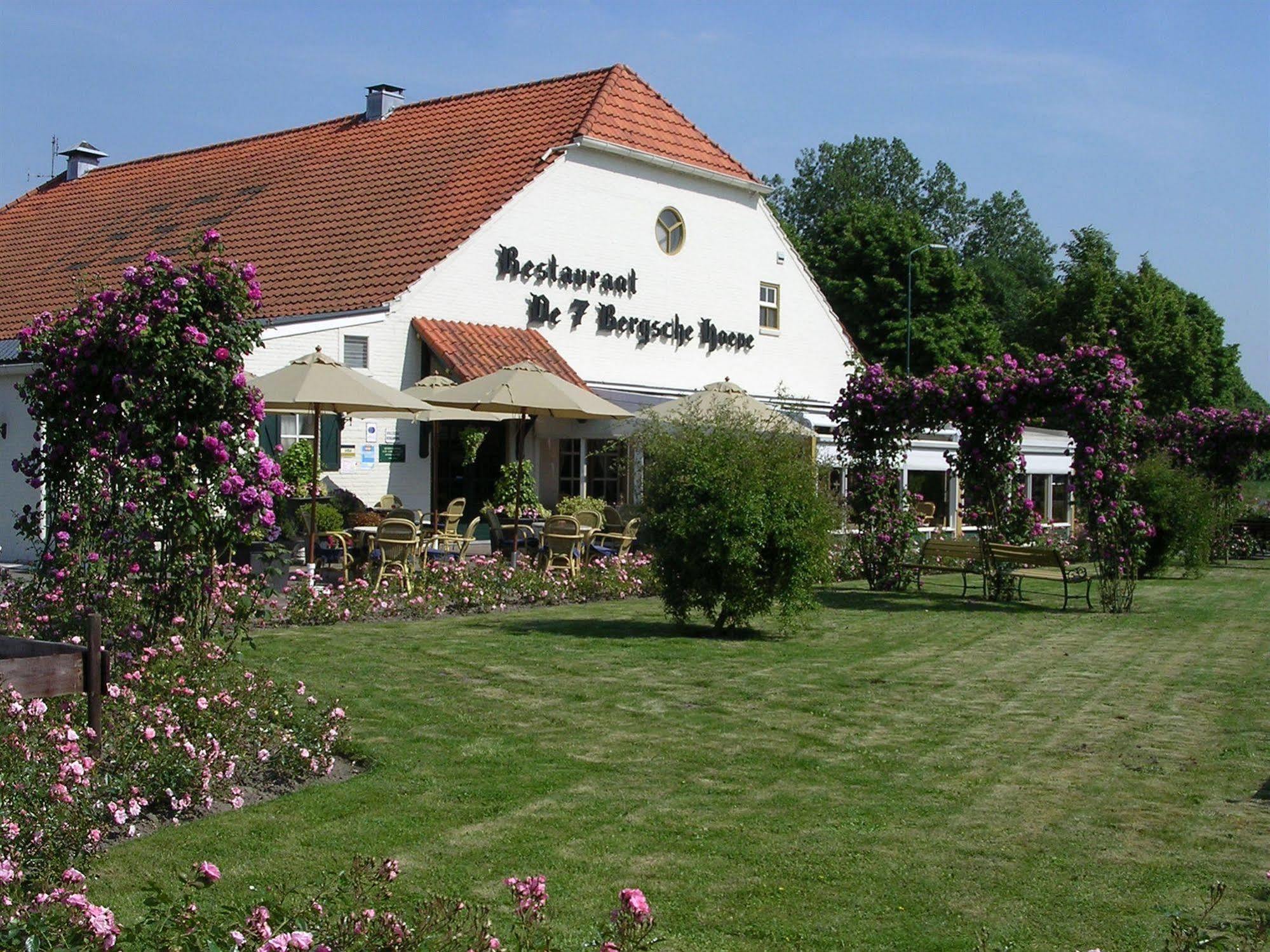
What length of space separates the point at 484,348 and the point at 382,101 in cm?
1089

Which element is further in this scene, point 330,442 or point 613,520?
point 613,520

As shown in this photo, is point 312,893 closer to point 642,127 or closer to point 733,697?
point 733,697

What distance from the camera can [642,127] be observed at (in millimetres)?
28984

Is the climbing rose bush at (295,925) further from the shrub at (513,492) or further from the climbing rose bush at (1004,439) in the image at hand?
the shrub at (513,492)

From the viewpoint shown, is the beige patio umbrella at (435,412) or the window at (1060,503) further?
the window at (1060,503)

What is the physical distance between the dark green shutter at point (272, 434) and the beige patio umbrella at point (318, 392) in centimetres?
344

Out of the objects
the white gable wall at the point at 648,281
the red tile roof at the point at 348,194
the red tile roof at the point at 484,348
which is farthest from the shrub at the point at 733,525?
the red tile roof at the point at 348,194

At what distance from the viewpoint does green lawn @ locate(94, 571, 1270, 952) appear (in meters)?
5.85

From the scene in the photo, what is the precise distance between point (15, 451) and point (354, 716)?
14.4 metres

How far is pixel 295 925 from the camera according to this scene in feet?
14.3

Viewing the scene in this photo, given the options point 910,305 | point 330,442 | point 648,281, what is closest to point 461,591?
point 330,442

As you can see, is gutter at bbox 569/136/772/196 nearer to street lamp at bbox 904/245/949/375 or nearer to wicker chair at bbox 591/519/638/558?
street lamp at bbox 904/245/949/375

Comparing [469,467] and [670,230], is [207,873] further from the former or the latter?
[670,230]

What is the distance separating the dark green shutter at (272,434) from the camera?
20.9 meters
